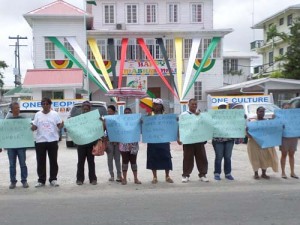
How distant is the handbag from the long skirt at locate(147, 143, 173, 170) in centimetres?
101

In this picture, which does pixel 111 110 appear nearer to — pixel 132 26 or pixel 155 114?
pixel 155 114

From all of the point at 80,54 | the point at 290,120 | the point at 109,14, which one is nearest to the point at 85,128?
the point at 290,120

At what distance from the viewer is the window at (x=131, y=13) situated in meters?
34.8

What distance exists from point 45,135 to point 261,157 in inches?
188

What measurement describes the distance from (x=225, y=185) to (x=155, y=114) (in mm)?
2174

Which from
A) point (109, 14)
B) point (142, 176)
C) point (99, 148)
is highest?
point (109, 14)

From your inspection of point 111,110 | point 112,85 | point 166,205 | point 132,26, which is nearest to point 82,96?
point 112,85

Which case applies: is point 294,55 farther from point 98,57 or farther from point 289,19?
point 289,19

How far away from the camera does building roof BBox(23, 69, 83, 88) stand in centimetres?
2765

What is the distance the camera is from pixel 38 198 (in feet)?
26.8

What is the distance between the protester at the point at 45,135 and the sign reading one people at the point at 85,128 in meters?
0.31

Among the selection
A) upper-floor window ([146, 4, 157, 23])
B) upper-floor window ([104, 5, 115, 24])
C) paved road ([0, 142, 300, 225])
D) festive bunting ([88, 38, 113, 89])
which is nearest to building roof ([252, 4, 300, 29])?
upper-floor window ([146, 4, 157, 23])

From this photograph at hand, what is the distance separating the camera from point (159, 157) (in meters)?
9.41

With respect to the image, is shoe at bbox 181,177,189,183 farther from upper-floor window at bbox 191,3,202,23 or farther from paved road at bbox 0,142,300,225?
upper-floor window at bbox 191,3,202,23
